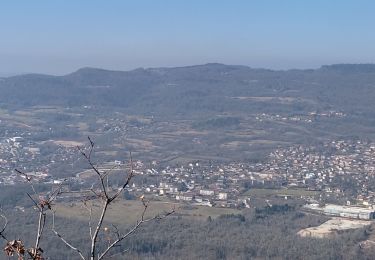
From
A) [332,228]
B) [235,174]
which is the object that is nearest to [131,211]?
[332,228]

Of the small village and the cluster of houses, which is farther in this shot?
the cluster of houses

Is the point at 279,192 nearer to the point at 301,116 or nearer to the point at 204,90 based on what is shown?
Answer: the point at 301,116

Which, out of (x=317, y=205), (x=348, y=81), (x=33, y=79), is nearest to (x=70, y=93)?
(x=33, y=79)

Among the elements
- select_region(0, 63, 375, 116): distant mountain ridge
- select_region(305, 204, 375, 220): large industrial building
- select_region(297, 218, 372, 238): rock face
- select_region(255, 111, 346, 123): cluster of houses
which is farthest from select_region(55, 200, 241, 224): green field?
select_region(0, 63, 375, 116): distant mountain ridge

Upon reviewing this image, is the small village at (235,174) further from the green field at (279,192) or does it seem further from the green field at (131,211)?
the green field at (131,211)

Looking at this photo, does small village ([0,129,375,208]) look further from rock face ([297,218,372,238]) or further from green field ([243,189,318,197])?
rock face ([297,218,372,238])

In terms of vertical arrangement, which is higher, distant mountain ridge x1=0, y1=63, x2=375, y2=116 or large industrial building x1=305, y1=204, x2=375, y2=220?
distant mountain ridge x1=0, y1=63, x2=375, y2=116

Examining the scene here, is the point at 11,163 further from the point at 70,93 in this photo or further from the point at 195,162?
the point at 70,93
